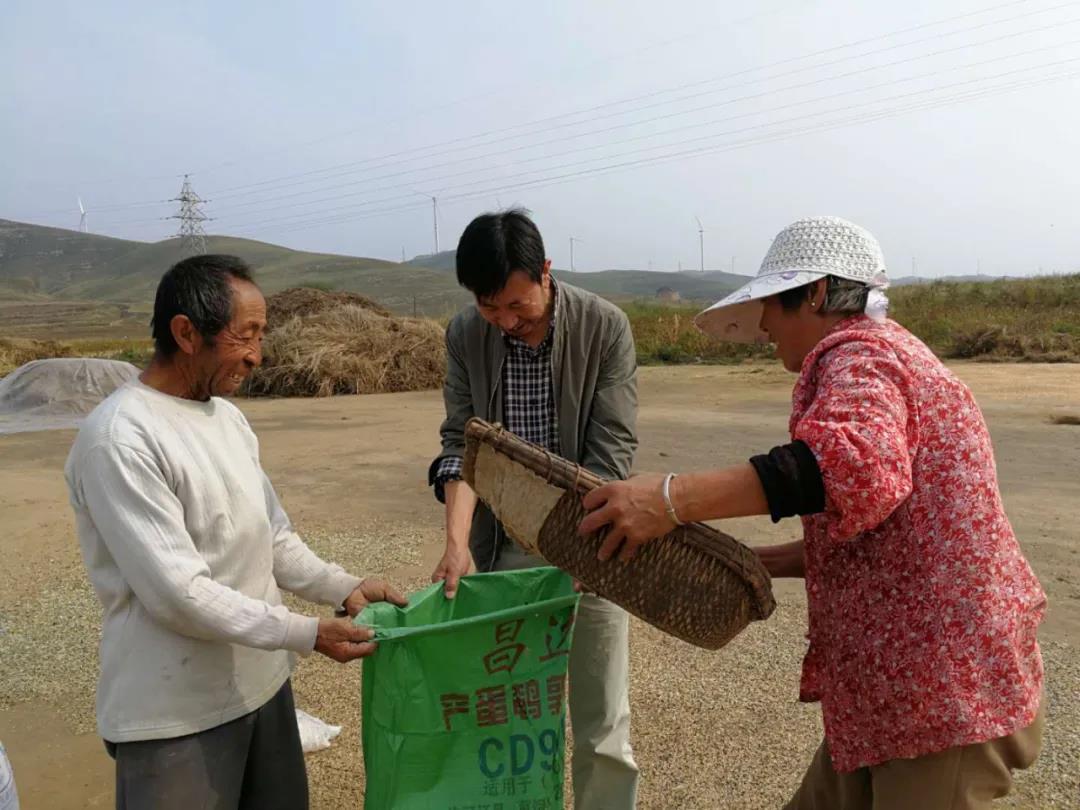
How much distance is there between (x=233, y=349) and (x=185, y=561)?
47cm

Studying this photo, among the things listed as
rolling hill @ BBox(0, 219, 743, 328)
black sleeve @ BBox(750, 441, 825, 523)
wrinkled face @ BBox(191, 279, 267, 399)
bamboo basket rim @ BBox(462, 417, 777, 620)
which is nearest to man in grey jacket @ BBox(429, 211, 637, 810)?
wrinkled face @ BBox(191, 279, 267, 399)

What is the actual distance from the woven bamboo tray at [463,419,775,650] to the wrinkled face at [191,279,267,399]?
0.63 metres

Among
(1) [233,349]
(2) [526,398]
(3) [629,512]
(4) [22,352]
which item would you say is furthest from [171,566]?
(4) [22,352]

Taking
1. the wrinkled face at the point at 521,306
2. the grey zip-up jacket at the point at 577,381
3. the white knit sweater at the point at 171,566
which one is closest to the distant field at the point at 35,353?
the grey zip-up jacket at the point at 577,381

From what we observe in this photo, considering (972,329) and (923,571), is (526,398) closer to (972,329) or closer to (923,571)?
(923,571)

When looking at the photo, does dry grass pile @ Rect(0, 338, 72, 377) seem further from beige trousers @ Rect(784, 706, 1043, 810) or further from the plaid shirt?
beige trousers @ Rect(784, 706, 1043, 810)

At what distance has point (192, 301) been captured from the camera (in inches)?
73.7

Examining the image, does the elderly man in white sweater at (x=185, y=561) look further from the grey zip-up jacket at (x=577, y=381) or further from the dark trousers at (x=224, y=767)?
the grey zip-up jacket at (x=577, y=381)

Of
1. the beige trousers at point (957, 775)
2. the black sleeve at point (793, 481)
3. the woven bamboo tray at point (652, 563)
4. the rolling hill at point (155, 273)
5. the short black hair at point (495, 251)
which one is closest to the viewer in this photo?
the black sleeve at point (793, 481)

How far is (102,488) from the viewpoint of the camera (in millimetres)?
1720

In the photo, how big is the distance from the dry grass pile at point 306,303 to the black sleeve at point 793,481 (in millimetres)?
17474

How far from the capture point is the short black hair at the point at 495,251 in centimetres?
229

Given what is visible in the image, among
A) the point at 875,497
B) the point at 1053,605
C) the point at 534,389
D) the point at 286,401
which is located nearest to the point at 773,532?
the point at 1053,605

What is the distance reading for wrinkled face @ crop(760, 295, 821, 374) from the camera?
1645 millimetres
